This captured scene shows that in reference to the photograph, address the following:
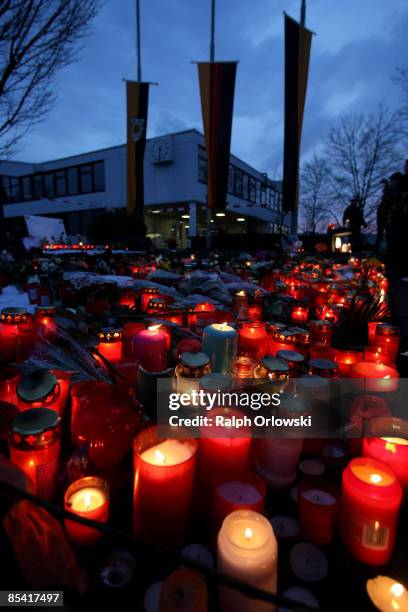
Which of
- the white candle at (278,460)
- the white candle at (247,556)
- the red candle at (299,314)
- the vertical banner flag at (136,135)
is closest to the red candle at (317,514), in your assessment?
the white candle at (278,460)

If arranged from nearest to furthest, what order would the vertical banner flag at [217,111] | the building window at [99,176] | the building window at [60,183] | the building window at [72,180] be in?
the vertical banner flag at [217,111] < the building window at [99,176] < the building window at [72,180] < the building window at [60,183]

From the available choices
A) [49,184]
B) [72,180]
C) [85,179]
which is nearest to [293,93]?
[85,179]

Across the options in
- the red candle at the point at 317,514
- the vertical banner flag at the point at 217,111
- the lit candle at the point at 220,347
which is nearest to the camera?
the red candle at the point at 317,514

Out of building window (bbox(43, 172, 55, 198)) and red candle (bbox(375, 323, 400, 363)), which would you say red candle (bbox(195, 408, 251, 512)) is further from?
building window (bbox(43, 172, 55, 198))

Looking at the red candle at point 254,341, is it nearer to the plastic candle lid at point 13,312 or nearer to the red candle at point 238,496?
the red candle at point 238,496

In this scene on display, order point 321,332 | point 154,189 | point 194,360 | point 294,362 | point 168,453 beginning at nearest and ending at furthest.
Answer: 1. point 168,453
2. point 194,360
3. point 294,362
4. point 321,332
5. point 154,189

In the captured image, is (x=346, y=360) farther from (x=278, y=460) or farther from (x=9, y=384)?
(x=9, y=384)

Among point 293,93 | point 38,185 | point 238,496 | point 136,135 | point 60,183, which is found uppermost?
point 293,93

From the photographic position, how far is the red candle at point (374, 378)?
4.58 feet

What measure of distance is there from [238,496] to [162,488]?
191 mm

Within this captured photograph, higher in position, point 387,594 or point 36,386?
point 36,386

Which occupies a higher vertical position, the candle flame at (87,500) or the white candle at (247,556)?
the white candle at (247,556)

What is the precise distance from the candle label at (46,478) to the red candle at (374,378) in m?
1.23

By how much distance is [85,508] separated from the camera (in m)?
0.84
